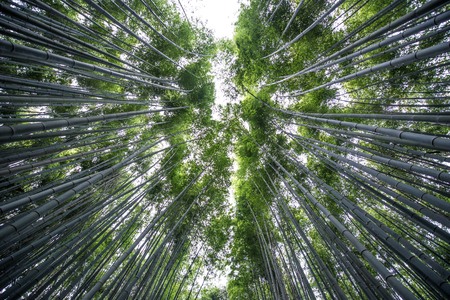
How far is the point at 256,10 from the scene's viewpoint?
5117mm

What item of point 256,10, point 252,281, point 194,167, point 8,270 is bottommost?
point 8,270

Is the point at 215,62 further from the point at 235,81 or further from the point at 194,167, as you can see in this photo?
the point at 194,167

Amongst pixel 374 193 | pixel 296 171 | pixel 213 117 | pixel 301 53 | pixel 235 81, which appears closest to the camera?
pixel 374 193

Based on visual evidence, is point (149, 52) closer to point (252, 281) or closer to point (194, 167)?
point (194, 167)

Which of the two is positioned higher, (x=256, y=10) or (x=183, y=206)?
(x=256, y=10)

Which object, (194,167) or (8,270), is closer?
(8,270)

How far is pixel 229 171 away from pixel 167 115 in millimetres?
2637

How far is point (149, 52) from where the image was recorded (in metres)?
4.72

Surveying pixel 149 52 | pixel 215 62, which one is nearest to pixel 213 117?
pixel 215 62

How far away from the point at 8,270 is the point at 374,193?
4189 millimetres

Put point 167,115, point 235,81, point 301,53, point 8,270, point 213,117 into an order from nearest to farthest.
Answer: point 8,270 < point 301,53 < point 167,115 < point 235,81 < point 213,117

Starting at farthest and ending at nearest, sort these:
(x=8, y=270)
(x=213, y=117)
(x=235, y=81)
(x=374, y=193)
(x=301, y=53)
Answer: (x=213, y=117) < (x=235, y=81) < (x=301, y=53) < (x=374, y=193) < (x=8, y=270)

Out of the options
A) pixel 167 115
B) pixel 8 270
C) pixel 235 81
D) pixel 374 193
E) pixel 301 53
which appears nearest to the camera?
pixel 8 270

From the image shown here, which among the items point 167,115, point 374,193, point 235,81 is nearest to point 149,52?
point 167,115
